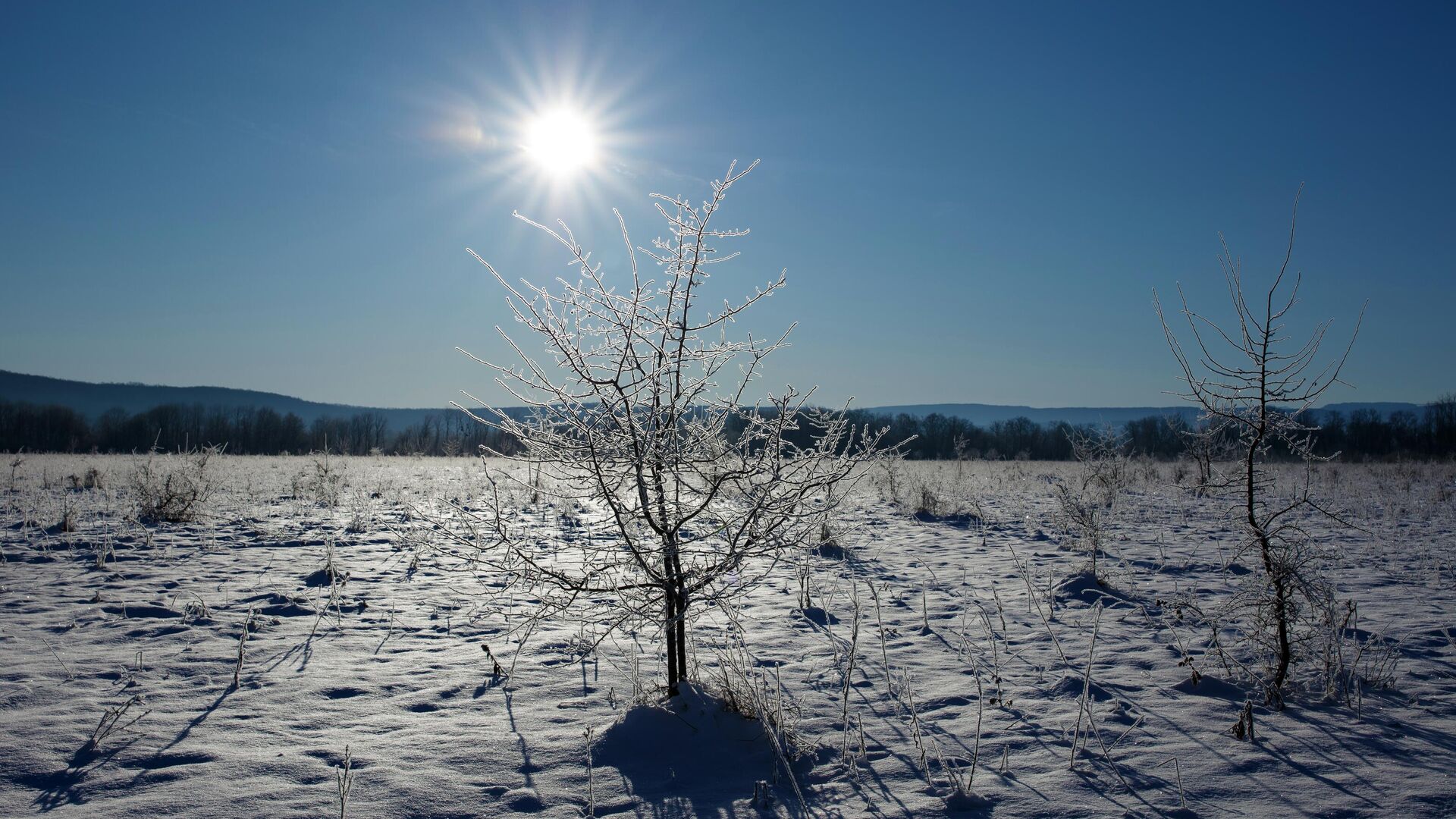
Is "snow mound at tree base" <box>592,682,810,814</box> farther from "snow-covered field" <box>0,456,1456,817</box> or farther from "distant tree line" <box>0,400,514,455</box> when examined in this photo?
"distant tree line" <box>0,400,514,455</box>

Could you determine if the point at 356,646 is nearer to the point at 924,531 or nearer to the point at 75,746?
the point at 75,746

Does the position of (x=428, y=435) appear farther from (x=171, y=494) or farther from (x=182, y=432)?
(x=171, y=494)

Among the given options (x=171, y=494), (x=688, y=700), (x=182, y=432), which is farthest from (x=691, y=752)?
(x=182, y=432)

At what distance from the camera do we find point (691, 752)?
3.35m

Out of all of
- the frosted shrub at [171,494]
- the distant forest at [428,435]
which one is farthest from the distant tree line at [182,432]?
the frosted shrub at [171,494]

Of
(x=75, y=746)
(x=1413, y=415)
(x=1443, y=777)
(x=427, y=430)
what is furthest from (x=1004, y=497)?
(x=1413, y=415)

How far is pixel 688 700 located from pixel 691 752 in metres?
0.36

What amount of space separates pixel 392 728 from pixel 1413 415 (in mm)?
91138

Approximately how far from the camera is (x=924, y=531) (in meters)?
10.5

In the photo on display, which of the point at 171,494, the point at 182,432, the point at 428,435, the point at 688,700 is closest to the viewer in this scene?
the point at 688,700

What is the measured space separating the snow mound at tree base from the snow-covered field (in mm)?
14

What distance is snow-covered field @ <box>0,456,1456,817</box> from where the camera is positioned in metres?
2.89

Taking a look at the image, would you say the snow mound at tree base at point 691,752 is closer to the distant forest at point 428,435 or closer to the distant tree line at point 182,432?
the distant forest at point 428,435

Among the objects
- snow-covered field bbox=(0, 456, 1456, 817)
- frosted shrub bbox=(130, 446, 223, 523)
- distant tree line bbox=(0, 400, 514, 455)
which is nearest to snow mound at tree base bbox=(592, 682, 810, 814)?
snow-covered field bbox=(0, 456, 1456, 817)
